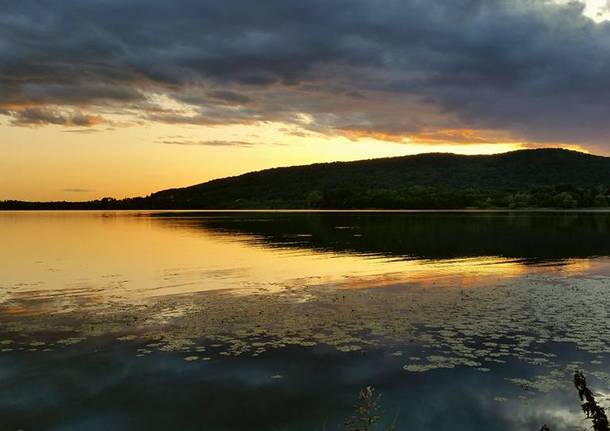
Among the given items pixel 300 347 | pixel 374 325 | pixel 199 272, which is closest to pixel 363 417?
pixel 300 347

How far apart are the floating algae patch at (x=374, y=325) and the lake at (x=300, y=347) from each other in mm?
95

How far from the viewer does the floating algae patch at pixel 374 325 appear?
1839cm

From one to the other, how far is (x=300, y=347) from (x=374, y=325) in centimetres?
414

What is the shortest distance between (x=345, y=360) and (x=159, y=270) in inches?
1070

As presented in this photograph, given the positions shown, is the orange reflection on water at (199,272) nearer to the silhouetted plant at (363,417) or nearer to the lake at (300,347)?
the lake at (300,347)

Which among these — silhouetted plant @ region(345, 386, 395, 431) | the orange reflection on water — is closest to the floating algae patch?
silhouetted plant @ region(345, 386, 395, 431)

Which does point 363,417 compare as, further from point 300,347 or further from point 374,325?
point 374,325

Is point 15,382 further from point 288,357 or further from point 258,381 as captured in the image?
point 288,357

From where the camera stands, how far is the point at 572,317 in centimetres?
2320

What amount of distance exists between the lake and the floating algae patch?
9 centimetres

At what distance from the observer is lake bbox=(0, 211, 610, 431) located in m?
13.7

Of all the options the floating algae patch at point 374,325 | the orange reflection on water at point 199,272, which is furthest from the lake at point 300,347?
the orange reflection on water at point 199,272

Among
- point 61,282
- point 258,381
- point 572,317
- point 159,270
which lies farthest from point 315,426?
point 159,270

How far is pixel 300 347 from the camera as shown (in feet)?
62.8
